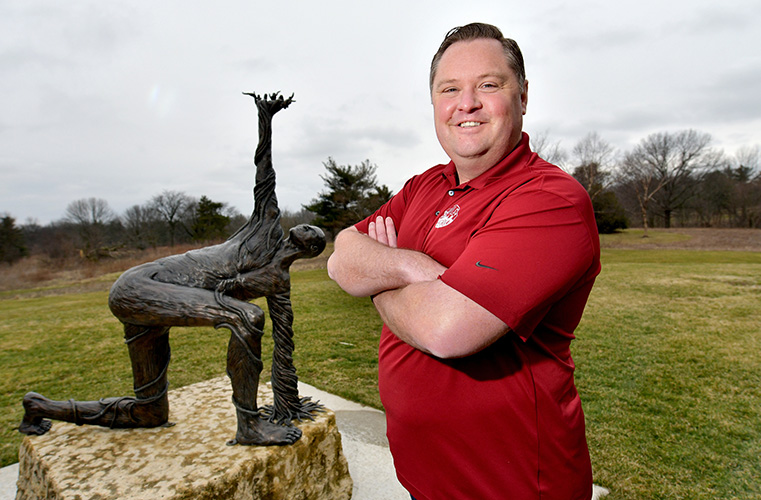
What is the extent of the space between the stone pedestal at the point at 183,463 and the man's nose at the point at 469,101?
2.30 m

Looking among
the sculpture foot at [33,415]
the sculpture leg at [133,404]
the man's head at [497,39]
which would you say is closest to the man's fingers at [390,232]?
the man's head at [497,39]

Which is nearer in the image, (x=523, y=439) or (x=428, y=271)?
(x=523, y=439)

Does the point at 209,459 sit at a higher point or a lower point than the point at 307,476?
higher

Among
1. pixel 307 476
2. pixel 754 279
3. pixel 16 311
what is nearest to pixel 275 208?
pixel 307 476

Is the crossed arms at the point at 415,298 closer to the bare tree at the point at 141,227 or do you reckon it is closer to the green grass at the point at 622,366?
the green grass at the point at 622,366

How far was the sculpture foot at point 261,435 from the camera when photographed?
9.12ft

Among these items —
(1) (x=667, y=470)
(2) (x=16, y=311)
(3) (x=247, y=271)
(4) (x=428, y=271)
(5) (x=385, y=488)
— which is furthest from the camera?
(2) (x=16, y=311)

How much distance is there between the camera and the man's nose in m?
1.56

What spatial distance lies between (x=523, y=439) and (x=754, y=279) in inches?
598

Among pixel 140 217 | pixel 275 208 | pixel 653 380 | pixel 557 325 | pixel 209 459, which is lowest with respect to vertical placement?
pixel 653 380

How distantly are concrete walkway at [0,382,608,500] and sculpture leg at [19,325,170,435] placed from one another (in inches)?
45.0

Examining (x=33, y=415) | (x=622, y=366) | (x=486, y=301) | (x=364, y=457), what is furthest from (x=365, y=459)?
(x=622, y=366)

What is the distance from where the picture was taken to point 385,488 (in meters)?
3.40

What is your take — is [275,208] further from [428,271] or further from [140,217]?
[140,217]
